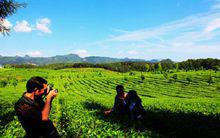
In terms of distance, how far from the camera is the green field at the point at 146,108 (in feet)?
32.3

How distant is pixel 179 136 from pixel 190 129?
1.10 meters

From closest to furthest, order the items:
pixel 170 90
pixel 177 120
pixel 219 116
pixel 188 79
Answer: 1. pixel 177 120
2. pixel 219 116
3. pixel 170 90
4. pixel 188 79

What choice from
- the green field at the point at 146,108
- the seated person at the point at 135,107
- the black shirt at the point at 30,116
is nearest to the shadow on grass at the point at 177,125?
the green field at the point at 146,108

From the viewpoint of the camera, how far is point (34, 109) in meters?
6.19

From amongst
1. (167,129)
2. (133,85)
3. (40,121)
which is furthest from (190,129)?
(133,85)

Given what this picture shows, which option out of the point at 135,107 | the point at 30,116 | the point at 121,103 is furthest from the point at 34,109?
the point at 121,103

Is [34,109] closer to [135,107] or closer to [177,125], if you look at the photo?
[135,107]

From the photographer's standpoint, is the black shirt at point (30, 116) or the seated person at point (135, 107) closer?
the black shirt at point (30, 116)

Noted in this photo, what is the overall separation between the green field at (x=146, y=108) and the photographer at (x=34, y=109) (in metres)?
1.82

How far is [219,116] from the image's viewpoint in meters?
16.1

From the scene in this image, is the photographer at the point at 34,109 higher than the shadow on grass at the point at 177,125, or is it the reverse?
the photographer at the point at 34,109

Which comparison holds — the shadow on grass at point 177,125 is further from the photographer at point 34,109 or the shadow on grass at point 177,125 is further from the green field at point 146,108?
the photographer at point 34,109

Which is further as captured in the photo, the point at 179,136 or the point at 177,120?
the point at 177,120

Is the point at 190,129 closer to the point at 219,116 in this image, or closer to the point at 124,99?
the point at 124,99
